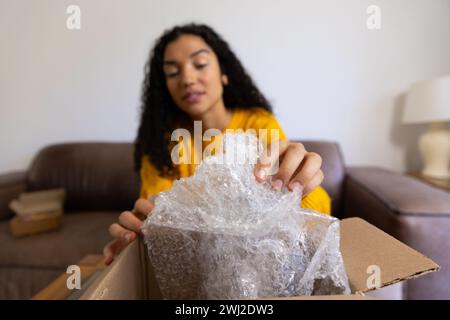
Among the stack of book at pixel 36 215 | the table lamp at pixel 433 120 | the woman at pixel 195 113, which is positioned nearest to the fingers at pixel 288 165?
the woman at pixel 195 113

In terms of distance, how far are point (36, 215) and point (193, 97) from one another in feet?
2.69

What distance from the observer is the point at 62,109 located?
2.40ft

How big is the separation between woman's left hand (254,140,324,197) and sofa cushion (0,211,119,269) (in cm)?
60

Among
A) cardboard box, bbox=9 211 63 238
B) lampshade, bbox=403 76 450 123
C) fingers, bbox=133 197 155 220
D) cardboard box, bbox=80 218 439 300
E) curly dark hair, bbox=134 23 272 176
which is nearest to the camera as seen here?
cardboard box, bbox=80 218 439 300

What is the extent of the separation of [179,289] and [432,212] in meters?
0.28

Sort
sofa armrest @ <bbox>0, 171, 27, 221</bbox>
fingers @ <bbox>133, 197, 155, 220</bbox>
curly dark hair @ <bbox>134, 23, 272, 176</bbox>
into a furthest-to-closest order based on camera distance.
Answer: sofa armrest @ <bbox>0, 171, 27, 221</bbox>, curly dark hair @ <bbox>134, 23, 272, 176</bbox>, fingers @ <bbox>133, 197, 155, 220</bbox>

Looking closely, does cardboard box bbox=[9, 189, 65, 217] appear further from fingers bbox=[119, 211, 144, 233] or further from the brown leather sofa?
fingers bbox=[119, 211, 144, 233]

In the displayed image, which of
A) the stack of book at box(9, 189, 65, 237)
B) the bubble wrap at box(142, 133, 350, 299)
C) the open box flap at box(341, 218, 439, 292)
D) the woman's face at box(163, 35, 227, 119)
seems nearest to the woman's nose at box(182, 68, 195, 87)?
the woman's face at box(163, 35, 227, 119)

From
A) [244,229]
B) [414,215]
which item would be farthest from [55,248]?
[414,215]

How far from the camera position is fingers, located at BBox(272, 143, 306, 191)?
210 mm

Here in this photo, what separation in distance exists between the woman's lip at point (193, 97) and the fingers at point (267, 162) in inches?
5.0

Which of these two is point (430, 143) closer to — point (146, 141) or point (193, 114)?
point (193, 114)

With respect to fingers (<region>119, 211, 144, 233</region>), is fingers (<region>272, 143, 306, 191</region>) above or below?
above

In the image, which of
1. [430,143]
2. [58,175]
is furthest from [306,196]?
[58,175]
